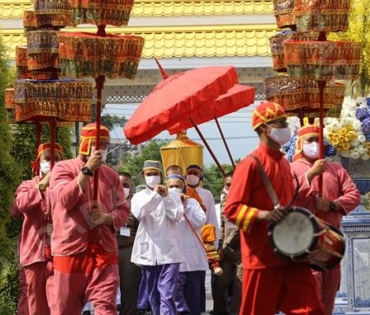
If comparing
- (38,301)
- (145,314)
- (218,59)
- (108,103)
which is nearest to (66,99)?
(38,301)

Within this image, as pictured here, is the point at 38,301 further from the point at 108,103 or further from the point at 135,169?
the point at 135,169

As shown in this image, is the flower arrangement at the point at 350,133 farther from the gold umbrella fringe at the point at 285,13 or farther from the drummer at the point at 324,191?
the drummer at the point at 324,191

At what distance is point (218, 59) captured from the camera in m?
22.0

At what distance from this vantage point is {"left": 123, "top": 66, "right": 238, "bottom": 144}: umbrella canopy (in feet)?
43.9

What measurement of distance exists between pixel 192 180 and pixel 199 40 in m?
5.32

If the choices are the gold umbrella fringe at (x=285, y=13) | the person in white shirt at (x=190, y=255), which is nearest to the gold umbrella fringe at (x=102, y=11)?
the gold umbrella fringe at (x=285, y=13)

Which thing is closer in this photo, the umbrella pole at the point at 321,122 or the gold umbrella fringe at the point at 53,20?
the umbrella pole at the point at 321,122

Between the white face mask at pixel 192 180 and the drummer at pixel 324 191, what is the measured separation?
4.96 metres

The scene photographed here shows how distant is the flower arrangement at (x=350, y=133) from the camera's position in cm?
1467

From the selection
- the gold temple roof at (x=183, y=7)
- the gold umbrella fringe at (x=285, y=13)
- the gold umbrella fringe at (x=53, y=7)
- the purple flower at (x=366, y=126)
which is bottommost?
the purple flower at (x=366, y=126)

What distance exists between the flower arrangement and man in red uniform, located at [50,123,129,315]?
11.3 feet

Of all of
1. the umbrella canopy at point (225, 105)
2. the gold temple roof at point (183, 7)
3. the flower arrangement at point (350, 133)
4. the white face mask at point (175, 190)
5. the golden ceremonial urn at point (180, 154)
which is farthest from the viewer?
the gold temple roof at point (183, 7)

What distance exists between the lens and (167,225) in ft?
52.4

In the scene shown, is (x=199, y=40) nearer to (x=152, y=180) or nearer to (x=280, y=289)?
(x=152, y=180)
